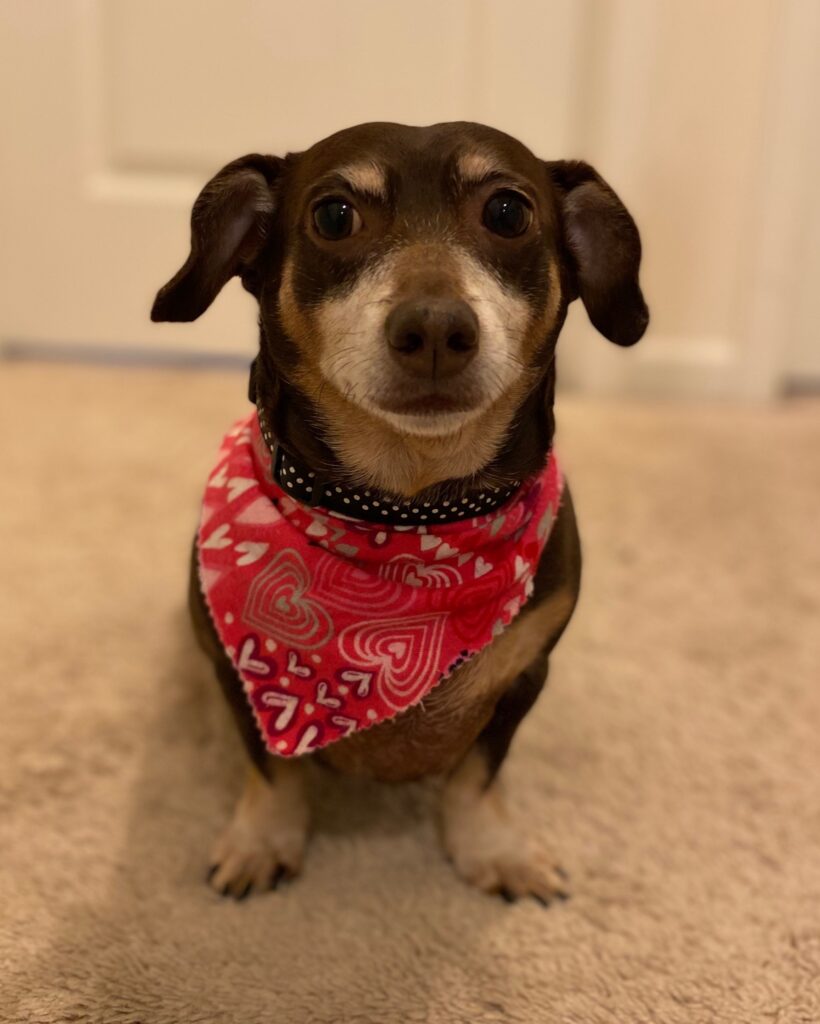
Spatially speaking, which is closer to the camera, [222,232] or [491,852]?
[222,232]

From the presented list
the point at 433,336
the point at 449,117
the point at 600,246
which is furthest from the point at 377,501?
the point at 449,117

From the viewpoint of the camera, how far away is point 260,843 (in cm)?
110

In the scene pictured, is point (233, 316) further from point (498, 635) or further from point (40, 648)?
point (498, 635)

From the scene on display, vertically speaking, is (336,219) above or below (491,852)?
above

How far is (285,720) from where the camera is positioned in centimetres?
100

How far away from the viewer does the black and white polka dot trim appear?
3.20 feet

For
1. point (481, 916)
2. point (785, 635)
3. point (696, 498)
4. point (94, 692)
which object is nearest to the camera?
point (481, 916)

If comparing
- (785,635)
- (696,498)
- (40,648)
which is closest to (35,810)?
(40,648)

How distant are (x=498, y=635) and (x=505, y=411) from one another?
211 millimetres

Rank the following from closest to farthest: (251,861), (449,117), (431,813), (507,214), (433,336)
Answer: (433,336), (507,214), (251,861), (431,813), (449,117)

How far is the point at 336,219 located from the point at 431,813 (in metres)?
0.66

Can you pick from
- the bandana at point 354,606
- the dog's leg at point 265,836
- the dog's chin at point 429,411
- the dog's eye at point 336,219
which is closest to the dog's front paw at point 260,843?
the dog's leg at point 265,836

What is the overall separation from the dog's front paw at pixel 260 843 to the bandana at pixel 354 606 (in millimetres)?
134

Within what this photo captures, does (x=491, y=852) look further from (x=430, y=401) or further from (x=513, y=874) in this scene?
(x=430, y=401)
